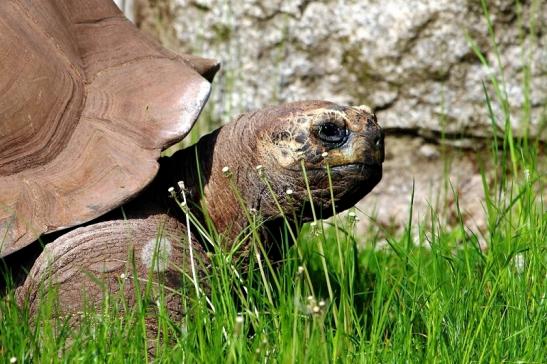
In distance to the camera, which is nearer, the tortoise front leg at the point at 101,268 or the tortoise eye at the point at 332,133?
the tortoise front leg at the point at 101,268

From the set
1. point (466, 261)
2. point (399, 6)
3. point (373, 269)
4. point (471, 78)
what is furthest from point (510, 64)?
point (466, 261)

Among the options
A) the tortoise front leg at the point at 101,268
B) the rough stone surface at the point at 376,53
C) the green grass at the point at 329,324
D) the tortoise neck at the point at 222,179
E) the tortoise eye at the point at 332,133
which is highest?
the rough stone surface at the point at 376,53

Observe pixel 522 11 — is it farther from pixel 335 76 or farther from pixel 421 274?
pixel 421 274

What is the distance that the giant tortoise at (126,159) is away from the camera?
3121 millimetres

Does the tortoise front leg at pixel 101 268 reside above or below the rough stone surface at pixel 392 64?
below

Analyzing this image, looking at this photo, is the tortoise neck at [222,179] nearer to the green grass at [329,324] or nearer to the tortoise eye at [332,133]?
the tortoise eye at [332,133]

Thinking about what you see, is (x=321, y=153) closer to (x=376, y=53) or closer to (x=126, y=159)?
(x=126, y=159)

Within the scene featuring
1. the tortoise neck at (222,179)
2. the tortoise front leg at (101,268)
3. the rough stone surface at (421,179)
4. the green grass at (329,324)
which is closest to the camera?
the green grass at (329,324)

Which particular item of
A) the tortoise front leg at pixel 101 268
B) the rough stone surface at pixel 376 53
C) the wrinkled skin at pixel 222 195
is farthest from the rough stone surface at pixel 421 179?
the tortoise front leg at pixel 101 268

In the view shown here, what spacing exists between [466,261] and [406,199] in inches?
87.8

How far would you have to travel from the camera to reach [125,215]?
3.29 meters

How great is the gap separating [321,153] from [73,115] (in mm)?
762

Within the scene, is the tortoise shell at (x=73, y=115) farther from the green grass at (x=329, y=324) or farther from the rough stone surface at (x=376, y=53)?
the rough stone surface at (x=376, y=53)

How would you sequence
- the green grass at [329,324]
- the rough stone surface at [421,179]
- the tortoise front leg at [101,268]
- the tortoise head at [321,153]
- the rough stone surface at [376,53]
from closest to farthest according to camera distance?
the green grass at [329,324] → the tortoise front leg at [101,268] → the tortoise head at [321,153] → the rough stone surface at [376,53] → the rough stone surface at [421,179]
